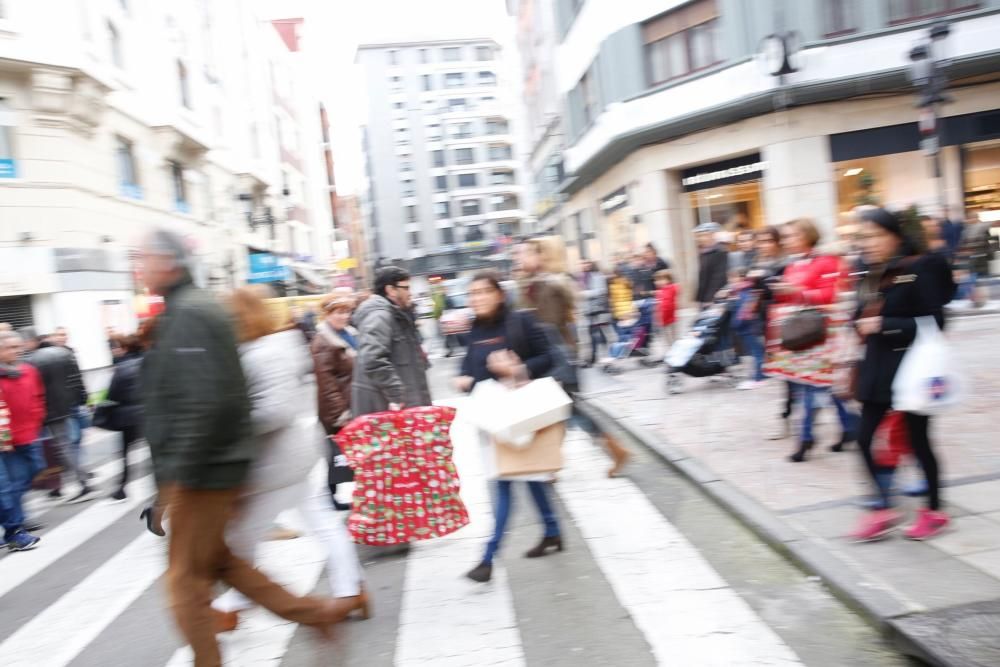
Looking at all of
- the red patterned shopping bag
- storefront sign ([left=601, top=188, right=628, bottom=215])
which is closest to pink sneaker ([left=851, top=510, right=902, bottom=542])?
the red patterned shopping bag

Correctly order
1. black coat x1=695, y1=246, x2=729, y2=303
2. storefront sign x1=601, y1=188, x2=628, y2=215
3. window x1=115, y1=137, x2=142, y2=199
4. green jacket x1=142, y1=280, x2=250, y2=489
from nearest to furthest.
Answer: green jacket x1=142, y1=280, x2=250, y2=489
black coat x1=695, y1=246, x2=729, y2=303
window x1=115, y1=137, x2=142, y2=199
storefront sign x1=601, y1=188, x2=628, y2=215

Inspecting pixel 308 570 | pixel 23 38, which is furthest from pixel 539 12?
pixel 308 570

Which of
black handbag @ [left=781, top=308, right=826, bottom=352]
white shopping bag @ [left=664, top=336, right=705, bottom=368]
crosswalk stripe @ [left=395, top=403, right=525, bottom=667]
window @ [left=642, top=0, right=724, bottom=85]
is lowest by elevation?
crosswalk stripe @ [left=395, top=403, right=525, bottom=667]

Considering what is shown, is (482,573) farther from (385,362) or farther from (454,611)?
(385,362)

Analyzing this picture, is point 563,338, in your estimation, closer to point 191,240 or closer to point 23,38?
point 191,240

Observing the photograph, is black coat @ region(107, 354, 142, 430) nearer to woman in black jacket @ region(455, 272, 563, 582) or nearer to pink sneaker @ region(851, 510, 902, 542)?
woman in black jacket @ region(455, 272, 563, 582)

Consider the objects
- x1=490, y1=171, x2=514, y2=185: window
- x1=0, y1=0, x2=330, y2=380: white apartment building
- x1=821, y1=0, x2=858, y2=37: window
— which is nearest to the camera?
x1=0, y1=0, x2=330, y2=380: white apartment building

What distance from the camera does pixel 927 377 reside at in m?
3.98

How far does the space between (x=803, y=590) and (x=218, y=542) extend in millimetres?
2704

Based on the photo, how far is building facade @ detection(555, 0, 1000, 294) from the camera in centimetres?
1747

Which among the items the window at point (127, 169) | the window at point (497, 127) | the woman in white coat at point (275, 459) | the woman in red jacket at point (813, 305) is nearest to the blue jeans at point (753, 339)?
the woman in red jacket at point (813, 305)

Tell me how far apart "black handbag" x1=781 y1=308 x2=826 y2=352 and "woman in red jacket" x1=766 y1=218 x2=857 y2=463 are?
0.13 metres

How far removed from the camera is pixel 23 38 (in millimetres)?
16969

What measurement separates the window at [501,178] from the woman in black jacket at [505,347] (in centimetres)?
7975
